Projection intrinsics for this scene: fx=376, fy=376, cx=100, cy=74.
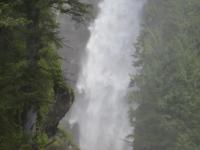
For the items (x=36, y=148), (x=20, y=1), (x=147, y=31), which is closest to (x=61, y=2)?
(x=20, y=1)

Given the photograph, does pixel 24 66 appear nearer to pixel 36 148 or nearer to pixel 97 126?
pixel 36 148

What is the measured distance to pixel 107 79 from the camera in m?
41.8

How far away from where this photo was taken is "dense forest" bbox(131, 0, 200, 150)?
2445cm

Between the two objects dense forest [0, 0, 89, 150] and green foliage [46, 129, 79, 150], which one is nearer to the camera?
dense forest [0, 0, 89, 150]

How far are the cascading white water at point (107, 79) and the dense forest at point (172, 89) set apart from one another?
9201 millimetres

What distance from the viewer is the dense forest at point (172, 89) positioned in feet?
80.2

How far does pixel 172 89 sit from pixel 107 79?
16.9m

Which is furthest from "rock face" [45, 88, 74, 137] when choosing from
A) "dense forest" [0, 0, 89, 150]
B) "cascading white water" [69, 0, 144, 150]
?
"cascading white water" [69, 0, 144, 150]

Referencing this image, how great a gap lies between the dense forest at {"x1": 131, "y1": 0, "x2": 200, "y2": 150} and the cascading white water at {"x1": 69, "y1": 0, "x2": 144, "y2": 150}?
9201 millimetres

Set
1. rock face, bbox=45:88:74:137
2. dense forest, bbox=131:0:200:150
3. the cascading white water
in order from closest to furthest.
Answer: rock face, bbox=45:88:74:137
dense forest, bbox=131:0:200:150
the cascading white water

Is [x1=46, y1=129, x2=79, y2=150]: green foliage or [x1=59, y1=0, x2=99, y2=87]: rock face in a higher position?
[x1=59, y1=0, x2=99, y2=87]: rock face

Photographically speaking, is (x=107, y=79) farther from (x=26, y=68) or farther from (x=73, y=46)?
(x=26, y=68)

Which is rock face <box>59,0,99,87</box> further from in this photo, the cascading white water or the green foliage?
the green foliage

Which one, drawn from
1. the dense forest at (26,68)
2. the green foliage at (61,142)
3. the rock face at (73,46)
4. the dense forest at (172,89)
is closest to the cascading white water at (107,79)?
the rock face at (73,46)
